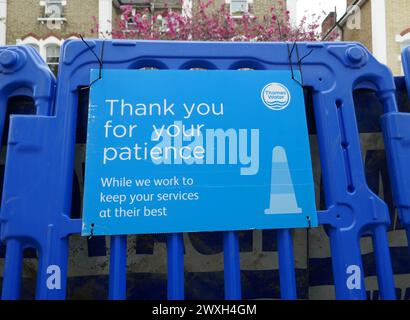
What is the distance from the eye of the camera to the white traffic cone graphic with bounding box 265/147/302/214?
1.51m

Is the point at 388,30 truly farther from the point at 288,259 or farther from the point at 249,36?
the point at 288,259

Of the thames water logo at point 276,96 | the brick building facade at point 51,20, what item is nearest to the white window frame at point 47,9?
the brick building facade at point 51,20

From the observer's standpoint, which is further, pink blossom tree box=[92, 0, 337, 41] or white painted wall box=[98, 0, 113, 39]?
white painted wall box=[98, 0, 113, 39]

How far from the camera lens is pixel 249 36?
35.7 ft

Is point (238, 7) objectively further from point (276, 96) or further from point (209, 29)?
point (276, 96)

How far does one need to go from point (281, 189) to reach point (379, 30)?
1249 cm

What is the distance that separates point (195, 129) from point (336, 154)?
0.62 metres

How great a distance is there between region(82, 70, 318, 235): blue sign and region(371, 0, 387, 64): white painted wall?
11789mm

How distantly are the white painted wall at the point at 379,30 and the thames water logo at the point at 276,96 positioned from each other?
1167 cm

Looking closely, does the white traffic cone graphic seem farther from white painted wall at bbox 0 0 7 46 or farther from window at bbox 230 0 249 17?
white painted wall at bbox 0 0 7 46

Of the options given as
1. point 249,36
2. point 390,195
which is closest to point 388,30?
point 249,36

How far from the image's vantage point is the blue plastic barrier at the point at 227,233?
4.68 feet

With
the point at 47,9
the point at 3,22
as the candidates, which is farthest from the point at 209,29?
the point at 3,22

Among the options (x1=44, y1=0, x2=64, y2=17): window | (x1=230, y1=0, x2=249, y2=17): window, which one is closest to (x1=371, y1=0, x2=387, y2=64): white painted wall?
(x1=230, y1=0, x2=249, y2=17): window
